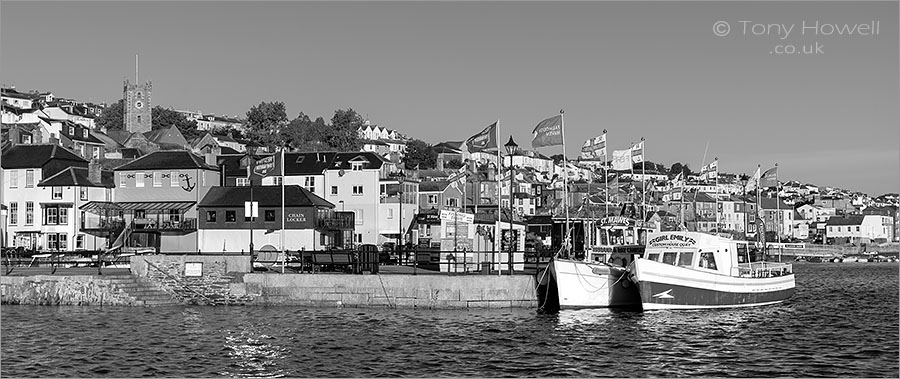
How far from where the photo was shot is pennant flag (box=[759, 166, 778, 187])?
6638cm

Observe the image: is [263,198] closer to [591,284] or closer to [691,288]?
[591,284]

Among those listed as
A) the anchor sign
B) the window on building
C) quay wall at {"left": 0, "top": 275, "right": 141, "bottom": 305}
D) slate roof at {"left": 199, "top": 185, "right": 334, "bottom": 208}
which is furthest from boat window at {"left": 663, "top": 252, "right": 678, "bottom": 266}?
the window on building

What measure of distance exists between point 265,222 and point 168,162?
12934 millimetres

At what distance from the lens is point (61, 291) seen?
147 ft

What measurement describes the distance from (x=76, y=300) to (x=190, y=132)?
155715mm

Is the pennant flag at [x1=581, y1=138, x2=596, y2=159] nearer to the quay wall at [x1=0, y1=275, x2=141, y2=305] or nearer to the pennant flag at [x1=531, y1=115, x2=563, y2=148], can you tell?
the pennant flag at [x1=531, y1=115, x2=563, y2=148]

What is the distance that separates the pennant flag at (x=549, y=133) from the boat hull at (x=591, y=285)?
20.7 feet

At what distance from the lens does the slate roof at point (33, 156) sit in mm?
85000

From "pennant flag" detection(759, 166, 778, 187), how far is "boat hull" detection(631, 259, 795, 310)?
750 inches

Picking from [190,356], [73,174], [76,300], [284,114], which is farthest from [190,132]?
[190,356]

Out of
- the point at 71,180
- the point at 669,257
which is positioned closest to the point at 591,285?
the point at 669,257

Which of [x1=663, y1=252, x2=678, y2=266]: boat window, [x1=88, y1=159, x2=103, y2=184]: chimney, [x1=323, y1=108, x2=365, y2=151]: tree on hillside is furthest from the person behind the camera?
[x1=323, y1=108, x2=365, y2=151]: tree on hillside

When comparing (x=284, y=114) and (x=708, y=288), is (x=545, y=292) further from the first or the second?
(x=284, y=114)

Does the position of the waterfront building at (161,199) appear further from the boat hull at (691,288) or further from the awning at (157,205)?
the boat hull at (691,288)
